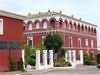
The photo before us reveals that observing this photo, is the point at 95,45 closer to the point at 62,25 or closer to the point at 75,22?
the point at 75,22

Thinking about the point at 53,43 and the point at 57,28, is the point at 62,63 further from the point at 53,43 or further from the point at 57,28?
the point at 57,28

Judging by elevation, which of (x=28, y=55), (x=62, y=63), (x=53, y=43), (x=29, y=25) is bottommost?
(x=62, y=63)

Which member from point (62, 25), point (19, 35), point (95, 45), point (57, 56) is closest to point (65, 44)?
point (62, 25)

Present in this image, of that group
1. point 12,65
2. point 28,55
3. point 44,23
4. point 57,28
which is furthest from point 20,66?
point 44,23

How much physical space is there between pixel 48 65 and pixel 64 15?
2015 cm

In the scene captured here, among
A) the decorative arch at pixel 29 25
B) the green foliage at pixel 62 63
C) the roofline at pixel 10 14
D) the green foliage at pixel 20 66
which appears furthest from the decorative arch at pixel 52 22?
the green foliage at pixel 20 66

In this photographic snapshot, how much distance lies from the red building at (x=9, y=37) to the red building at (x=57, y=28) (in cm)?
Answer: 2134

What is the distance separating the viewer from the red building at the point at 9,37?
1358 inches

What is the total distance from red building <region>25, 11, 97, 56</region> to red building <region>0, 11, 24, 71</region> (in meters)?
21.3

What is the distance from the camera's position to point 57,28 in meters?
60.2

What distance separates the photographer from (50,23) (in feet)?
201

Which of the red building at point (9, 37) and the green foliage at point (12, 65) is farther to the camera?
the green foliage at point (12, 65)

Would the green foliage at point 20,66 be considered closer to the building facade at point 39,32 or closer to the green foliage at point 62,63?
the building facade at point 39,32

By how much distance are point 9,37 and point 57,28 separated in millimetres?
25184
